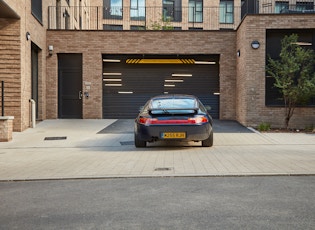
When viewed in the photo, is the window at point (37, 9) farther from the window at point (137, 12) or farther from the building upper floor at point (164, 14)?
the window at point (137, 12)

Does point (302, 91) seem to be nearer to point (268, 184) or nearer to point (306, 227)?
point (268, 184)

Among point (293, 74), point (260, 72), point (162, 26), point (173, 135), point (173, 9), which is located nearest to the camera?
point (173, 135)

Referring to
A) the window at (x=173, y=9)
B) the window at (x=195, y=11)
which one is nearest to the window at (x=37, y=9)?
the window at (x=173, y=9)

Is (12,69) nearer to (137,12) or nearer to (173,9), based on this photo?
(137,12)

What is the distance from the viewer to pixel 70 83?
19766 mm

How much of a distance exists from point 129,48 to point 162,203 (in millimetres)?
15548

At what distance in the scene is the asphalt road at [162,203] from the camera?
12.8 ft

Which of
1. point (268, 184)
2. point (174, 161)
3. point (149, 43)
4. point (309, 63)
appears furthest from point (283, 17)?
point (268, 184)

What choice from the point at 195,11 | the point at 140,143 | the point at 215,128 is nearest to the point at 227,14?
the point at 195,11

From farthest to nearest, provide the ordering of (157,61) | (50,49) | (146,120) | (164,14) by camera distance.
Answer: (164,14) → (157,61) → (50,49) → (146,120)

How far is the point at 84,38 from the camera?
1950cm

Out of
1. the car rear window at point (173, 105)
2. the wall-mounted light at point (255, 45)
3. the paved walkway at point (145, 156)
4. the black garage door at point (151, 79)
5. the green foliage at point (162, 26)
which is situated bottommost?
the paved walkway at point (145, 156)

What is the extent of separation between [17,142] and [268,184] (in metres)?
8.74

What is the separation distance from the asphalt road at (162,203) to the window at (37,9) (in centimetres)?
1243
